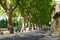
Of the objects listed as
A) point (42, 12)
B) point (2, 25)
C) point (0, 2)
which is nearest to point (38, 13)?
point (42, 12)

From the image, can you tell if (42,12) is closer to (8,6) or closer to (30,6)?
(30,6)

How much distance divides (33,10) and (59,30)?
1953 centimetres

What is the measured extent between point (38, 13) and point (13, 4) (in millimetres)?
8579

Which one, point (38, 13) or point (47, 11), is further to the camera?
point (47, 11)

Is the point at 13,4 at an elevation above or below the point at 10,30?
above

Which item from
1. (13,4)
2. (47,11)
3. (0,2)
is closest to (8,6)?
(13,4)

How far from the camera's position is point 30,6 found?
28109 mm

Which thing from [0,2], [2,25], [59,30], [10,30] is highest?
[0,2]

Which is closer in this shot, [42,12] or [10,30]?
[10,30]

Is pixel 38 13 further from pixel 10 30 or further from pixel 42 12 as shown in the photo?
pixel 10 30

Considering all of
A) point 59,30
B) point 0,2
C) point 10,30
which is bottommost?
point 10,30

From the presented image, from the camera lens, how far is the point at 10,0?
25.0 m

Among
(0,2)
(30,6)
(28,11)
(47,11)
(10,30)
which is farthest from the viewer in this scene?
(47,11)

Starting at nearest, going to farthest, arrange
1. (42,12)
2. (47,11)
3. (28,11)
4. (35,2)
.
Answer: (35,2), (28,11), (42,12), (47,11)
